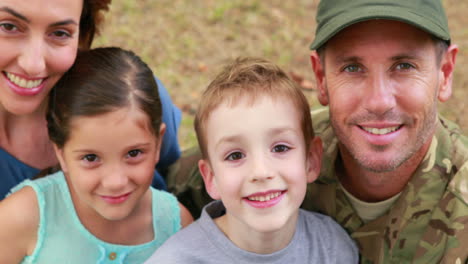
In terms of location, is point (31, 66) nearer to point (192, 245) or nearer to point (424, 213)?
point (192, 245)

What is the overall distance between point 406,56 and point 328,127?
791 millimetres

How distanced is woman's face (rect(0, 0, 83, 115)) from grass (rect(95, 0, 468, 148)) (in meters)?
3.23

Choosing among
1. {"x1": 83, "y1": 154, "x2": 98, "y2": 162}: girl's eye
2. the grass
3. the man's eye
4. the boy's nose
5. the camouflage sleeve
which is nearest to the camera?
the boy's nose

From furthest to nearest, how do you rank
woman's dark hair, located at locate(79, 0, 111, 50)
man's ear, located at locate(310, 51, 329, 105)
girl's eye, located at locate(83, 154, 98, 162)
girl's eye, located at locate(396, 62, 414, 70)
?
woman's dark hair, located at locate(79, 0, 111, 50), man's ear, located at locate(310, 51, 329, 105), girl's eye, located at locate(83, 154, 98, 162), girl's eye, located at locate(396, 62, 414, 70)

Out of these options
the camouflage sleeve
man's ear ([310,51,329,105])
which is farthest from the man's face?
the camouflage sleeve

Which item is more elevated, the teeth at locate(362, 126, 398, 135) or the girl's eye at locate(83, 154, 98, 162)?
the teeth at locate(362, 126, 398, 135)

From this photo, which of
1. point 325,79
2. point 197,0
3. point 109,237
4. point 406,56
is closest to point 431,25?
point 406,56

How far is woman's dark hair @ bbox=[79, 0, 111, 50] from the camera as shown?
3581 mm

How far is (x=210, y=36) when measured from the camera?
25.2 ft

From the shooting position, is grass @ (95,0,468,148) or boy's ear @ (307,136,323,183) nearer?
boy's ear @ (307,136,323,183)

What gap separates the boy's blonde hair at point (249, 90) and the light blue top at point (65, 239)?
68 centimetres

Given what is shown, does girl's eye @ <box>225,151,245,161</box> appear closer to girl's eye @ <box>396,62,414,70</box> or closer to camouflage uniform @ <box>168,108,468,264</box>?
camouflage uniform @ <box>168,108,468,264</box>

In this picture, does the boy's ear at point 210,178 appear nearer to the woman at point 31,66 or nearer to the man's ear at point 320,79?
the man's ear at point 320,79

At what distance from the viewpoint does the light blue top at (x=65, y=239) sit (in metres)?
3.18
